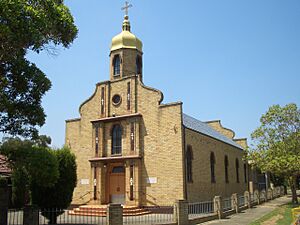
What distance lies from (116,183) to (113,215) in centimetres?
1091

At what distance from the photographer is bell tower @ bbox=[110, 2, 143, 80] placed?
27.0 metres

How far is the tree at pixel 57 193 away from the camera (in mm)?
17156

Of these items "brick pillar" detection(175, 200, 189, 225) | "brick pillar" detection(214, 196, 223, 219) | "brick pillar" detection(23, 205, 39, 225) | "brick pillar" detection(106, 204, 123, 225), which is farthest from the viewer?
"brick pillar" detection(214, 196, 223, 219)

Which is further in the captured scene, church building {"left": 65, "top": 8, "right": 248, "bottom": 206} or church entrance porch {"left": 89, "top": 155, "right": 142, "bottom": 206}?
church entrance porch {"left": 89, "top": 155, "right": 142, "bottom": 206}

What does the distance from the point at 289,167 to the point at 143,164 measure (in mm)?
11818

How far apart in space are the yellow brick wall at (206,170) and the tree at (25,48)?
12.3 metres

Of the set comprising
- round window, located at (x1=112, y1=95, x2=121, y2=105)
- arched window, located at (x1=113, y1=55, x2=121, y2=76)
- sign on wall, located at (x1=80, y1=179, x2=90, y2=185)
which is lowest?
sign on wall, located at (x1=80, y1=179, x2=90, y2=185)

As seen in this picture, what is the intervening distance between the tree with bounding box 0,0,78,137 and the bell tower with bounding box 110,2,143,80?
13.5m

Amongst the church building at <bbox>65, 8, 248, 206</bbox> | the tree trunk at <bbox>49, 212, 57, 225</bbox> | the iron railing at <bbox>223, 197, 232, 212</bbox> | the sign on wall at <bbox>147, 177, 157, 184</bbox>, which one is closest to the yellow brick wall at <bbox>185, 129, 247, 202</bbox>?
the church building at <bbox>65, 8, 248, 206</bbox>

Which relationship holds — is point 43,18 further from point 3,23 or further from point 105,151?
point 105,151

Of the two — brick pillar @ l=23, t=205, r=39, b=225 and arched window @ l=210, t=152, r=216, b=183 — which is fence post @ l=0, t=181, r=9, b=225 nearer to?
brick pillar @ l=23, t=205, r=39, b=225

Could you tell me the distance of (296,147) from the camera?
28.3 metres

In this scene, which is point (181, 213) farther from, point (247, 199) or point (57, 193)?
point (247, 199)

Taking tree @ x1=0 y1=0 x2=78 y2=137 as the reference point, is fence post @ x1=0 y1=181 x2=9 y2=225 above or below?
below
